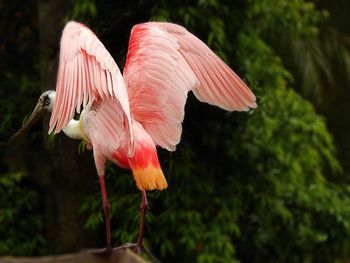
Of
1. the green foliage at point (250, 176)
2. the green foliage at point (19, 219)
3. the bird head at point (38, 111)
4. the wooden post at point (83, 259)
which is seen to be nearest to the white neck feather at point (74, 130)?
the bird head at point (38, 111)

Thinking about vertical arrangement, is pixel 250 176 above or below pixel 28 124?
below

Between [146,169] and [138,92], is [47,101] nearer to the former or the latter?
[138,92]

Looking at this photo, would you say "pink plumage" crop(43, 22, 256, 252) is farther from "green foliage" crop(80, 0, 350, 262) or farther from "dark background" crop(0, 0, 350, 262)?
"green foliage" crop(80, 0, 350, 262)

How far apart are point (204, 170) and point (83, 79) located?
296 centimetres

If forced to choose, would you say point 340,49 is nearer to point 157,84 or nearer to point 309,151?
point 309,151

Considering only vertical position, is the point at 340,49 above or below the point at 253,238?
above

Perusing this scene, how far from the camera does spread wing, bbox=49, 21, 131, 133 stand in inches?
166

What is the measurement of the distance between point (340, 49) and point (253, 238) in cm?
341

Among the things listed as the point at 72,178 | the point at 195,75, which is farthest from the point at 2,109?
the point at 195,75

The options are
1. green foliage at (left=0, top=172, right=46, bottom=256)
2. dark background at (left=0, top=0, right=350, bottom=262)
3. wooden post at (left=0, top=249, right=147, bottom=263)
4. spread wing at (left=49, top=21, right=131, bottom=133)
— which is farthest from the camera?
green foliage at (left=0, top=172, right=46, bottom=256)

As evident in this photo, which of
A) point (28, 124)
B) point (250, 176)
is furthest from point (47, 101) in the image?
point (250, 176)

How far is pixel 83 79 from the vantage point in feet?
14.2

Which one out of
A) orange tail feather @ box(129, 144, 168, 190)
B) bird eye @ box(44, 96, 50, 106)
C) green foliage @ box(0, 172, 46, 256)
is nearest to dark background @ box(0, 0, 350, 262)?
green foliage @ box(0, 172, 46, 256)

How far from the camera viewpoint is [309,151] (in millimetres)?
7688
